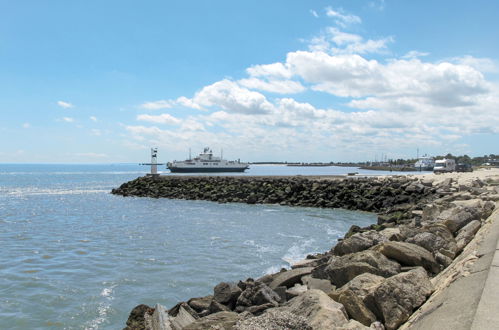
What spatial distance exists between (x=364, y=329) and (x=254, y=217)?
17.3m

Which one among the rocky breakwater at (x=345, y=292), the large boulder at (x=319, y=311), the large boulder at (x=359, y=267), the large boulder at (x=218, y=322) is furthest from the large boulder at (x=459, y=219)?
the large boulder at (x=218, y=322)

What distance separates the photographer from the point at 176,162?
289 feet

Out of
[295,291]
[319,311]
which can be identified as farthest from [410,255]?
[319,311]

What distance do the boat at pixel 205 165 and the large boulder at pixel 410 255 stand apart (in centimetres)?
8271

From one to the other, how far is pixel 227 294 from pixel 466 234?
4525 millimetres

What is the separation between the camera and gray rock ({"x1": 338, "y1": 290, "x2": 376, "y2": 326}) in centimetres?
421

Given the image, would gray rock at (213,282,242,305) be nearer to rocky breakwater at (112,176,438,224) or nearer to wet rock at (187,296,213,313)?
wet rock at (187,296,213,313)

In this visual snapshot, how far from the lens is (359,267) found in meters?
5.62

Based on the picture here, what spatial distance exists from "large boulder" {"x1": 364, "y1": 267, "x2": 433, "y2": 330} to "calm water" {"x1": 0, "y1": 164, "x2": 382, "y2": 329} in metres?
4.34

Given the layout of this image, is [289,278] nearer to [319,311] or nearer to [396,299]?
[396,299]

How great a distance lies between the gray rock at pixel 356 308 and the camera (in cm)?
421

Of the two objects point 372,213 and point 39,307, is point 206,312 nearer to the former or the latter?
point 39,307

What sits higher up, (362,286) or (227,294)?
(362,286)

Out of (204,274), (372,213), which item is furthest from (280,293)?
(372,213)
